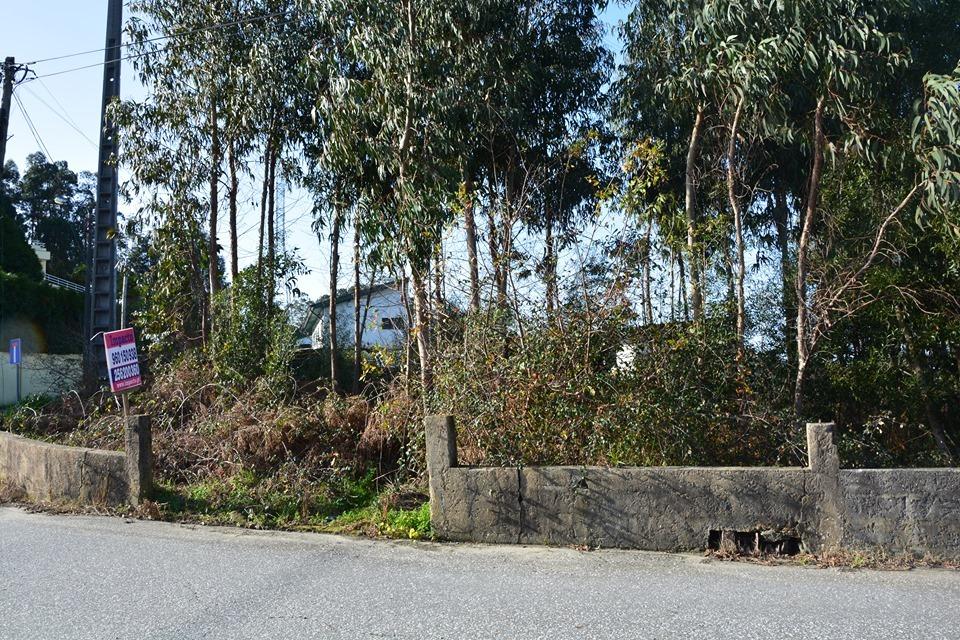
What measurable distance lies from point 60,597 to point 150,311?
1009 centimetres

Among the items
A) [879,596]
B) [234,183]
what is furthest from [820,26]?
[234,183]

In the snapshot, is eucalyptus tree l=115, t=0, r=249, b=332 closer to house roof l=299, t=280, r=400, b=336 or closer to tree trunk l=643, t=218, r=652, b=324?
house roof l=299, t=280, r=400, b=336

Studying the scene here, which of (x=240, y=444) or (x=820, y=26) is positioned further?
(x=240, y=444)

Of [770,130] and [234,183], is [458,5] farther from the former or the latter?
[234,183]

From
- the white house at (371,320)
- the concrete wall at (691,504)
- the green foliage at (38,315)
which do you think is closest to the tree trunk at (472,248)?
the white house at (371,320)

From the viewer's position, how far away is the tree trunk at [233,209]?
1544 centimetres

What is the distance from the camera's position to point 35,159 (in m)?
52.5

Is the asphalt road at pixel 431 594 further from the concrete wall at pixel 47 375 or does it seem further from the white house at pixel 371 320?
the concrete wall at pixel 47 375

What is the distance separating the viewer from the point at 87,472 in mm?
8914

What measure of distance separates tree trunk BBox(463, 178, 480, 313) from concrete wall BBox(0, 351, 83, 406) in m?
9.14

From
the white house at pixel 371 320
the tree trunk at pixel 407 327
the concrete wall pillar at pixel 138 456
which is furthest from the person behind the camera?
the white house at pixel 371 320

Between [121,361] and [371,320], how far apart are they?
3.15m

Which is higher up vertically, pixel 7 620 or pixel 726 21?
pixel 726 21

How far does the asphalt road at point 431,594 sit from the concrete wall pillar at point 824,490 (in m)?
0.46
